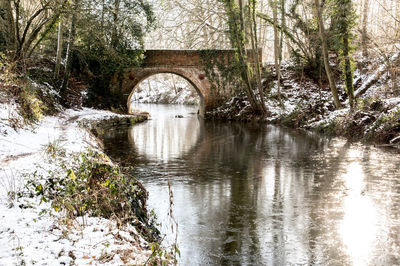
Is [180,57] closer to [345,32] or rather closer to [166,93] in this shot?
[345,32]

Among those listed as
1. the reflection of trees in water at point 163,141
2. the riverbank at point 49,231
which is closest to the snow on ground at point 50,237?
the riverbank at point 49,231

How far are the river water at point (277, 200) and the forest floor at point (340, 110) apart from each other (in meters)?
1.17

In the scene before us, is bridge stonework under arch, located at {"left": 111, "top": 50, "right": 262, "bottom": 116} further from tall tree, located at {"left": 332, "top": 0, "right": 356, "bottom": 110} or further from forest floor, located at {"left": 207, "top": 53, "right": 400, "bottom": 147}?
tall tree, located at {"left": 332, "top": 0, "right": 356, "bottom": 110}

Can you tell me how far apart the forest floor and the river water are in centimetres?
117

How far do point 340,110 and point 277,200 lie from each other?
10.1 metres

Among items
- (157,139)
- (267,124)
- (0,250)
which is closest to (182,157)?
(157,139)

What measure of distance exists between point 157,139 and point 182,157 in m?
3.74

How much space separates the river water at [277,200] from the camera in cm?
447

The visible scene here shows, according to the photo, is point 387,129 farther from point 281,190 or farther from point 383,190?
point 281,190

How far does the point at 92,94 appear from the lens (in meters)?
21.7

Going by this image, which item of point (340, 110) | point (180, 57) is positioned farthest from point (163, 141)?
point (180, 57)

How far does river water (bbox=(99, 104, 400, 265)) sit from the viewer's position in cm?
447

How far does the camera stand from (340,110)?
50.2 ft

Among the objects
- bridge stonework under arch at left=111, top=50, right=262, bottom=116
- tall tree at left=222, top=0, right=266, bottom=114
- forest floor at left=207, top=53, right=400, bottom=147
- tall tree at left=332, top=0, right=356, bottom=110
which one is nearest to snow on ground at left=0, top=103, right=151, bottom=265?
forest floor at left=207, top=53, right=400, bottom=147
